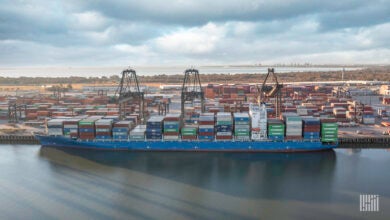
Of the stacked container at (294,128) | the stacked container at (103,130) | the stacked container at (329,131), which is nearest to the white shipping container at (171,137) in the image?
the stacked container at (103,130)

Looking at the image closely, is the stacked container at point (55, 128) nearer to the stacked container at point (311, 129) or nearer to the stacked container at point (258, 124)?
the stacked container at point (258, 124)

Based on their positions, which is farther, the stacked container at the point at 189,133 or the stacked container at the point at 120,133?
the stacked container at the point at 120,133

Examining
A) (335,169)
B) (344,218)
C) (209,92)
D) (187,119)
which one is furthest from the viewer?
(209,92)

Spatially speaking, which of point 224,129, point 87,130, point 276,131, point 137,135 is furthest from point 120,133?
point 276,131

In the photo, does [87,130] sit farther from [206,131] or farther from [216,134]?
[216,134]

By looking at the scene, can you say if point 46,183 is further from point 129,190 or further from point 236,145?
point 236,145

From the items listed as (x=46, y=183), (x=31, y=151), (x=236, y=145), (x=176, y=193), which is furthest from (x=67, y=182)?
(x=236, y=145)

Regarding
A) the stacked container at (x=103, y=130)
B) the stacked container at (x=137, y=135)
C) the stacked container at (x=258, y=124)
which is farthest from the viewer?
the stacked container at (x=103, y=130)
